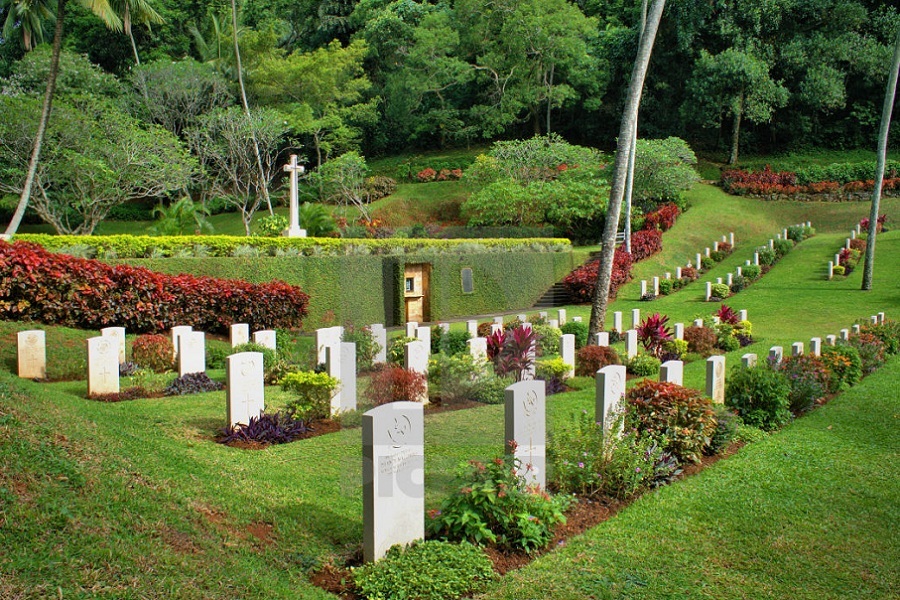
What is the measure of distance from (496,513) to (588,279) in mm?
19528

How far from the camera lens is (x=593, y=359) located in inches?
483

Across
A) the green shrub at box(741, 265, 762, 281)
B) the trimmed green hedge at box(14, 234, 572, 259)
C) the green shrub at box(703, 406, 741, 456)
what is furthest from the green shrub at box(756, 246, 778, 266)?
the green shrub at box(703, 406, 741, 456)

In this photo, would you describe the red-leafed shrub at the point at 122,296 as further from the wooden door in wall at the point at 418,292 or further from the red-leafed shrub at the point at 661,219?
the red-leafed shrub at the point at 661,219

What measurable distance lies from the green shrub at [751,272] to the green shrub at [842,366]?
13686mm

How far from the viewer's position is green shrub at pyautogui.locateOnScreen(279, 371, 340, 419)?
827 cm

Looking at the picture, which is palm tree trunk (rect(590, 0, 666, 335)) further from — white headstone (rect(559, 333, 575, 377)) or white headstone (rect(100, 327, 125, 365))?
white headstone (rect(100, 327, 125, 365))

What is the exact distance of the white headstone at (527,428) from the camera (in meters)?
5.73

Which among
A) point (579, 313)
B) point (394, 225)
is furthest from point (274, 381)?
point (394, 225)

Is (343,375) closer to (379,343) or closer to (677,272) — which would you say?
(379,343)

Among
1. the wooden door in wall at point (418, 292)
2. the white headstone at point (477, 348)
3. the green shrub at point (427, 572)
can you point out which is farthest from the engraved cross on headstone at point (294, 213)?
the green shrub at point (427, 572)

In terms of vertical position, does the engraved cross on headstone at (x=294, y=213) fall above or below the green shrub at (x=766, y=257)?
above

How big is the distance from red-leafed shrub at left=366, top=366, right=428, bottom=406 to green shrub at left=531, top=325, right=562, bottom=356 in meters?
4.58

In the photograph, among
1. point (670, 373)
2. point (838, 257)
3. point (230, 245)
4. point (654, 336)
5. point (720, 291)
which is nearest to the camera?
point (670, 373)

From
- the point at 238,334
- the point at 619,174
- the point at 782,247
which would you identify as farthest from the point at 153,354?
the point at 782,247
